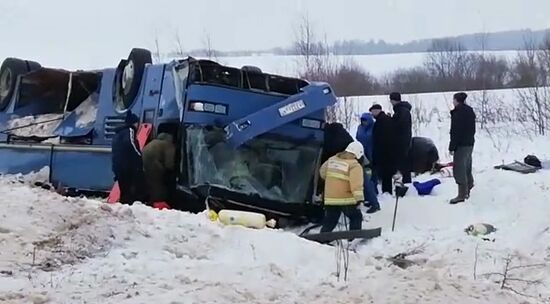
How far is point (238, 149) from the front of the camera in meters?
10.5

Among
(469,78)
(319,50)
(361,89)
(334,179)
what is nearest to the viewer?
(334,179)

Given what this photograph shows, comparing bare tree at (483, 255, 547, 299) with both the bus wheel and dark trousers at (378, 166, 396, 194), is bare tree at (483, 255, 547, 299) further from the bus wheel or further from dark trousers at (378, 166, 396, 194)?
the bus wheel

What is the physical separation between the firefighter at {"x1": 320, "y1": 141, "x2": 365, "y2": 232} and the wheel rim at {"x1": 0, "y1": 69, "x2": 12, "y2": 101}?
750 cm

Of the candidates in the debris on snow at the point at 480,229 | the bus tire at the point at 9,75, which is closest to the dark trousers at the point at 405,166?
the debris on snow at the point at 480,229

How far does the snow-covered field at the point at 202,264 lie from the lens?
4.94 metres

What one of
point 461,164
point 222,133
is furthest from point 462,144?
point 222,133

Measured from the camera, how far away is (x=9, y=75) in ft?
49.3

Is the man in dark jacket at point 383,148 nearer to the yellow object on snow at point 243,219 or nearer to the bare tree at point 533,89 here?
the yellow object on snow at point 243,219

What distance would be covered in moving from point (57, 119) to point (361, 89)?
22.8m

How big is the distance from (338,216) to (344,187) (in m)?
0.41

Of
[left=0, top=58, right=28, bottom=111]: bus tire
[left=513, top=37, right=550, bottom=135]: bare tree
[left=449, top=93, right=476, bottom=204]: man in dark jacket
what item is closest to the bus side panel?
[left=0, top=58, right=28, bottom=111]: bus tire

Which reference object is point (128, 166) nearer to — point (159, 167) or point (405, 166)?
point (159, 167)

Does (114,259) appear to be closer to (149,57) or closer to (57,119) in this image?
(149,57)

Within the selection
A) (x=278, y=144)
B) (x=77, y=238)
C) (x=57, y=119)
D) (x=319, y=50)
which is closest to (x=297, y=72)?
(x=319, y=50)
